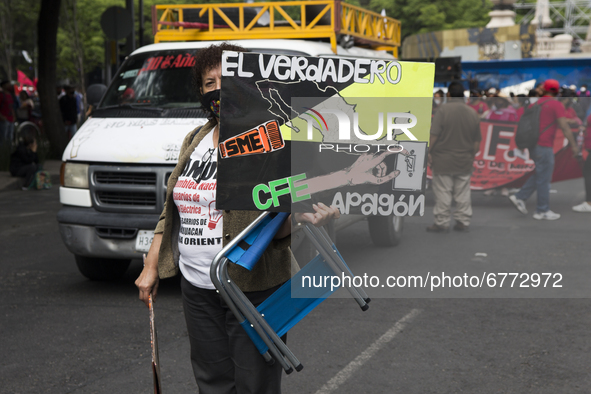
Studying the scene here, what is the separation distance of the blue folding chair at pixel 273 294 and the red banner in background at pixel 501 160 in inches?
234

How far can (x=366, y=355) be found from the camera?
471 centimetres

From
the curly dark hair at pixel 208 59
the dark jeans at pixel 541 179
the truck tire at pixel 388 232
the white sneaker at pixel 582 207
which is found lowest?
the truck tire at pixel 388 232

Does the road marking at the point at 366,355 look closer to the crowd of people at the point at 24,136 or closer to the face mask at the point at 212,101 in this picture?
the face mask at the point at 212,101

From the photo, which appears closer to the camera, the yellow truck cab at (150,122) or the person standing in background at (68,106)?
the yellow truck cab at (150,122)

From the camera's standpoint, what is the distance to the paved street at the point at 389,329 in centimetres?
426

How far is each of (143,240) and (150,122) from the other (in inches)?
40.2

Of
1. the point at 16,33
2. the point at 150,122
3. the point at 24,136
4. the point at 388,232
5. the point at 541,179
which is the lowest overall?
the point at 388,232

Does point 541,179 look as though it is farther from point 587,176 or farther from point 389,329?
point 389,329

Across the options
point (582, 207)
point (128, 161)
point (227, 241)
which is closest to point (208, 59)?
point (227, 241)

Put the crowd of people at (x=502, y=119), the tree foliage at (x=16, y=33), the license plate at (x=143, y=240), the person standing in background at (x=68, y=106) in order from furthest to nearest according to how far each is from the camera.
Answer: the tree foliage at (x=16, y=33), the person standing in background at (x=68, y=106), the crowd of people at (x=502, y=119), the license plate at (x=143, y=240)

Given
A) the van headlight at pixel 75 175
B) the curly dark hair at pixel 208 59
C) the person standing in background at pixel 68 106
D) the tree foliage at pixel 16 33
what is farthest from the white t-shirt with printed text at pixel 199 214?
the tree foliage at pixel 16 33

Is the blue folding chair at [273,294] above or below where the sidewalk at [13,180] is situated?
above

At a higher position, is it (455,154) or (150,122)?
(150,122)

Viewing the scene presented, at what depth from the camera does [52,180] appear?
1512 centimetres
